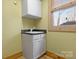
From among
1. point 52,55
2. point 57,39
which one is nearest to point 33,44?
point 57,39

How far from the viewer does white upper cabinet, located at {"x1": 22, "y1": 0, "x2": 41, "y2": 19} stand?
8.11ft

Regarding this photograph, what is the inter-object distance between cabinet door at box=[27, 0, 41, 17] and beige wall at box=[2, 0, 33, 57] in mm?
225

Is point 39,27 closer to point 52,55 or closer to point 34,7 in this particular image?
point 34,7

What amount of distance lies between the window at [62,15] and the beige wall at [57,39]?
115 millimetres

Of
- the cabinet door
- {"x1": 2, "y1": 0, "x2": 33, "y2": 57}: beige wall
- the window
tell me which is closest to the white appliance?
{"x1": 2, "y1": 0, "x2": 33, "y2": 57}: beige wall

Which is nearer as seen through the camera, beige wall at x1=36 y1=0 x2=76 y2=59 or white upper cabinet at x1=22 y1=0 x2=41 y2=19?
beige wall at x1=36 y1=0 x2=76 y2=59

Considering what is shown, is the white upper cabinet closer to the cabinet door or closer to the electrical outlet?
the cabinet door

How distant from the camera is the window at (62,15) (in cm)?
205

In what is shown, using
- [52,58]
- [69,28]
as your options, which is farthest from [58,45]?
[69,28]

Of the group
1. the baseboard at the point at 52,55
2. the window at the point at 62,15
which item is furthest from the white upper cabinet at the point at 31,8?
the baseboard at the point at 52,55

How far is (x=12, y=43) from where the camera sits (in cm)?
235

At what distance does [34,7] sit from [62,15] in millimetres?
705

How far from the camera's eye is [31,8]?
2529 mm

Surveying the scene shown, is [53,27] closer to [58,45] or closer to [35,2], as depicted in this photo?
[58,45]
